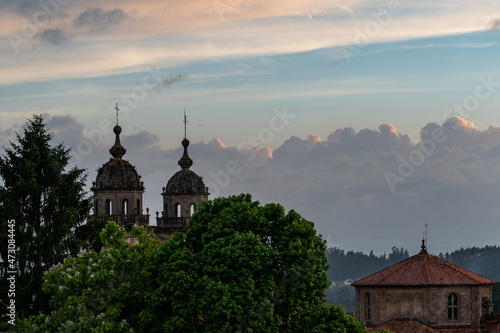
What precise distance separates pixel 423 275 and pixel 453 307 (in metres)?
2.91

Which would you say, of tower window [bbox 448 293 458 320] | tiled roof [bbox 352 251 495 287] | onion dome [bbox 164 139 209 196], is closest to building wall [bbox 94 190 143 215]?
onion dome [bbox 164 139 209 196]

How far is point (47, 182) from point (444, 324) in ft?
92.6

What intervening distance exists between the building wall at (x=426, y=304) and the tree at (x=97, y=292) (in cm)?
2145

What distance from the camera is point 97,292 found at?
48625 mm

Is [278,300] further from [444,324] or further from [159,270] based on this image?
[444,324]

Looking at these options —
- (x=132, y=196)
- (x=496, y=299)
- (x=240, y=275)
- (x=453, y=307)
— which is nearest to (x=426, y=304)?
(x=453, y=307)

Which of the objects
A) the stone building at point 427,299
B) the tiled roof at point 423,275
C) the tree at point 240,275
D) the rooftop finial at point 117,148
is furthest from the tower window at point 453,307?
the rooftop finial at point 117,148

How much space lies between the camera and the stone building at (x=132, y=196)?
322 feet

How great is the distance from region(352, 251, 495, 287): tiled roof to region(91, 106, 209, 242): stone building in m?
34.8

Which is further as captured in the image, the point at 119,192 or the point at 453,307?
the point at 119,192

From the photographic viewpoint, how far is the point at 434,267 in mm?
67375

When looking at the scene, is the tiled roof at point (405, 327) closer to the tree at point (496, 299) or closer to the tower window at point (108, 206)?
the tower window at point (108, 206)

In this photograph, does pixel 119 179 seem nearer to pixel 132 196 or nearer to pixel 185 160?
pixel 132 196

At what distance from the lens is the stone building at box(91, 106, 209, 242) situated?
98.0 m
